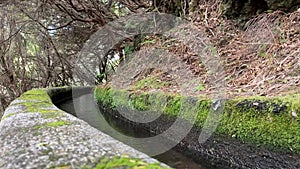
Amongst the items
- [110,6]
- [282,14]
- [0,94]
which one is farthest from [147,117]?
[0,94]

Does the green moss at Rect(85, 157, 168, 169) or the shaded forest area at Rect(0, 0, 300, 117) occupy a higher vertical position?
the shaded forest area at Rect(0, 0, 300, 117)

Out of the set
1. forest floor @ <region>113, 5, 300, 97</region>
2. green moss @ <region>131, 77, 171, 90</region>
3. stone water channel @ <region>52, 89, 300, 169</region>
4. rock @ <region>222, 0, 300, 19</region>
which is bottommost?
stone water channel @ <region>52, 89, 300, 169</region>

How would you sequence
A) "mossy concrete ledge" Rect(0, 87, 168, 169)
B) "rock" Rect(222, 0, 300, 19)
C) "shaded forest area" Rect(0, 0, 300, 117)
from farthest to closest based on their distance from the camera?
"rock" Rect(222, 0, 300, 19) < "shaded forest area" Rect(0, 0, 300, 117) < "mossy concrete ledge" Rect(0, 87, 168, 169)

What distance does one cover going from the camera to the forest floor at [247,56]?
11.7 ft

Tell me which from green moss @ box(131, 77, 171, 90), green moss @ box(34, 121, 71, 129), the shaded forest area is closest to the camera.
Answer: green moss @ box(34, 121, 71, 129)

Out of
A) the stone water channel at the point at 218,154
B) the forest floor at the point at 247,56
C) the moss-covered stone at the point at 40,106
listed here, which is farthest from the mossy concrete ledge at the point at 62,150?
the forest floor at the point at 247,56

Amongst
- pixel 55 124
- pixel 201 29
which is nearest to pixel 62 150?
pixel 55 124

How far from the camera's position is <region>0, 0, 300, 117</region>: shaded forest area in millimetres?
3934

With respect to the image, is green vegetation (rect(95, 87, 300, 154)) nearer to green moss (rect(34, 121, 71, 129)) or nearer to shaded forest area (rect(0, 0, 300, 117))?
shaded forest area (rect(0, 0, 300, 117))

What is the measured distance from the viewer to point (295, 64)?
11.7ft

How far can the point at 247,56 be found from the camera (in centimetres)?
470

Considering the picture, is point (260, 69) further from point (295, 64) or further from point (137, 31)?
point (137, 31)

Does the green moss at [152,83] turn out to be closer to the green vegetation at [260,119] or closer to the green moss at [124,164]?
the green vegetation at [260,119]

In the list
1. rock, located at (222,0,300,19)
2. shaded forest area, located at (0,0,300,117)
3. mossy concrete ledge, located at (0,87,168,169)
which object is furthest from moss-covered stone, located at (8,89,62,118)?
rock, located at (222,0,300,19)
